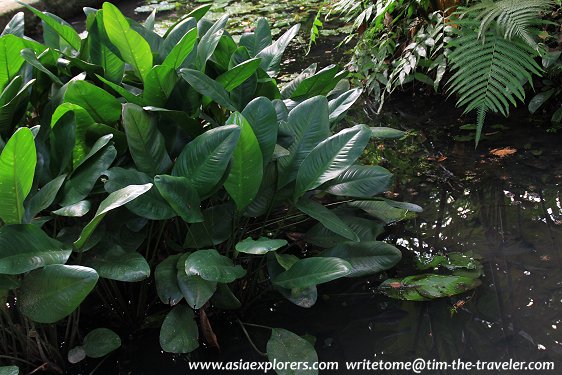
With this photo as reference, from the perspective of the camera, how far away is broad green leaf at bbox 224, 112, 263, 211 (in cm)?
146

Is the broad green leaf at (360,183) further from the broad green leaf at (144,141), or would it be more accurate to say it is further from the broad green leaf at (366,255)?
the broad green leaf at (144,141)

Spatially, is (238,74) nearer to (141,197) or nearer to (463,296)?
(141,197)

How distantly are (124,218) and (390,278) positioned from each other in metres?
0.80

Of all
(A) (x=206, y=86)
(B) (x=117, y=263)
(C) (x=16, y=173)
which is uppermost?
(A) (x=206, y=86)

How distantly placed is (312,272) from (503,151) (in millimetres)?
1337

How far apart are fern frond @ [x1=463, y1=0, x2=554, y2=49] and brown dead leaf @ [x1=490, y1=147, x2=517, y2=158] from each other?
0.44 meters

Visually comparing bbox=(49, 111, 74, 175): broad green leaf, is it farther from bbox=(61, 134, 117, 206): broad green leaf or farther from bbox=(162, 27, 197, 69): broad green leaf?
bbox=(162, 27, 197, 69): broad green leaf

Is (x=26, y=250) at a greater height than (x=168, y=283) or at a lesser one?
greater

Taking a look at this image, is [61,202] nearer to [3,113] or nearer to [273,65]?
[3,113]

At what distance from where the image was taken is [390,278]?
180 centimetres

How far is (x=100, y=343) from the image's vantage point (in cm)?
151

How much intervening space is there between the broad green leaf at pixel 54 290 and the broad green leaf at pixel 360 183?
74cm

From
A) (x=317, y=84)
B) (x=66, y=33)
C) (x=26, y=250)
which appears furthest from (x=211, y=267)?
(x=66, y=33)

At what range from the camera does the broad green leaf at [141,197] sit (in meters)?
1.42
